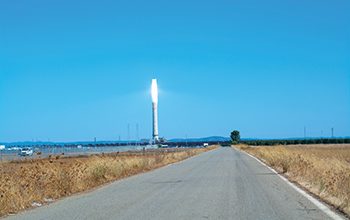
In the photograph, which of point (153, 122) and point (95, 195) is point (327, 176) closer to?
point (95, 195)

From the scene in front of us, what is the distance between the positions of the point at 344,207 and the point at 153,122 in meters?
119

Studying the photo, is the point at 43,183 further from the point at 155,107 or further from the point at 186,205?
the point at 155,107

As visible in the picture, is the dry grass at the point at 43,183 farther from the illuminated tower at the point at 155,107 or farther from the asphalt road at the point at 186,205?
the illuminated tower at the point at 155,107

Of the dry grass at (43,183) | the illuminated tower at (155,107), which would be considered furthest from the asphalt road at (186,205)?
the illuminated tower at (155,107)

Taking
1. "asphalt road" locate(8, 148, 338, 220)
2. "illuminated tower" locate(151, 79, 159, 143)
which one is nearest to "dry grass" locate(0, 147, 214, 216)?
"asphalt road" locate(8, 148, 338, 220)

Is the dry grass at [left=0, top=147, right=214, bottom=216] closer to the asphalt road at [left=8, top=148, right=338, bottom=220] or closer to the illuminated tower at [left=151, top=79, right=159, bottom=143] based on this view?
the asphalt road at [left=8, top=148, right=338, bottom=220]

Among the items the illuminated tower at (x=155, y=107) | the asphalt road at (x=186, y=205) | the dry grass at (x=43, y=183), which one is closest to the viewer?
the asphalt road at (x=186, y=205)

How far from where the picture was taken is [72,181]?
19.9 metres

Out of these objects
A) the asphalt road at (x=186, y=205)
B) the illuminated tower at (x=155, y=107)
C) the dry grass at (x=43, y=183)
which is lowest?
the asphalt road at (x=186, y=205)

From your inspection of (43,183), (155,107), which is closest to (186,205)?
(43,183)

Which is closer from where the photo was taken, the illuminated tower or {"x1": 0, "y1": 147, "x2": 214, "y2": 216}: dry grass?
{"x1": 0, "y1": 147, "x2": 214, "y2": 216}: dry grass

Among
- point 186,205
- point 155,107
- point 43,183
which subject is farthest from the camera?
point 155,107

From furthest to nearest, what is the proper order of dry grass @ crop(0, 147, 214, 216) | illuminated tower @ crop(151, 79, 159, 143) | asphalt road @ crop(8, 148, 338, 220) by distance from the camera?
illuminated tower @ crop(151, 79, 159, 143), dry grass @ crop(0, 147, 214, 216), asphalt road @ crop(8, 148, 338, 220)

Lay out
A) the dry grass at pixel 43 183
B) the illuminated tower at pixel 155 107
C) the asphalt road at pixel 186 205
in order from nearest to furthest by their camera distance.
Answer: the asphalt road at pixel 186 205 < the dry grass at pixel 43 183 < the illuminated tower at pixel 155 107
